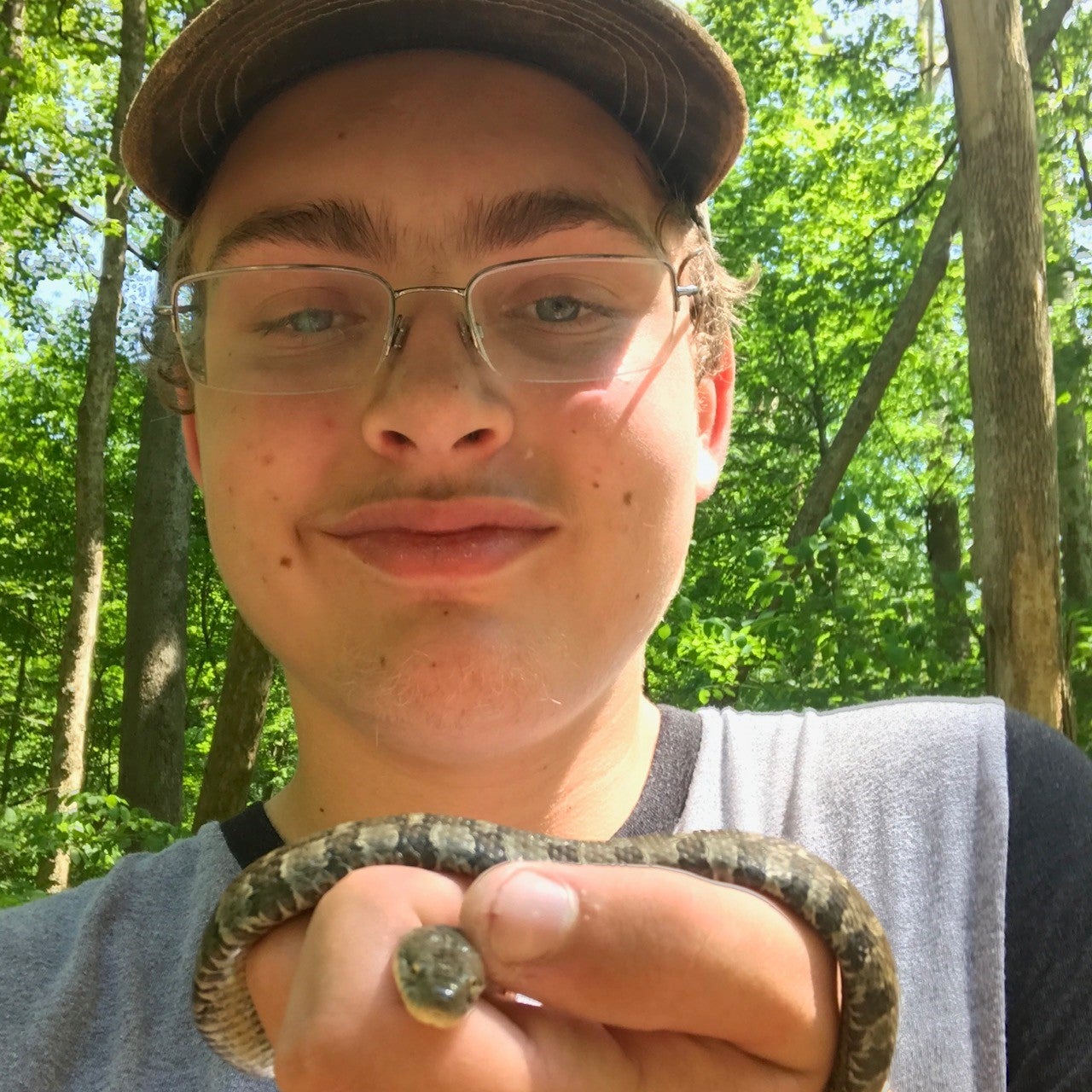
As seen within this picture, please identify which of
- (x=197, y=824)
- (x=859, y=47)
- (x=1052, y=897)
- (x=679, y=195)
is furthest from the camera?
(x=859, y=47)

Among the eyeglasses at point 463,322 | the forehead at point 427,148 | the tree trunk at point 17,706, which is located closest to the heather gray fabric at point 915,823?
the eyeglasses at point 463,322

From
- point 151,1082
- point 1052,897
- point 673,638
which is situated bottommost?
point 151,1082

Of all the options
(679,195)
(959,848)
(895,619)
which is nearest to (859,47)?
(895,619)

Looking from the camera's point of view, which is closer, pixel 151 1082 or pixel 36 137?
pixel 151 1082

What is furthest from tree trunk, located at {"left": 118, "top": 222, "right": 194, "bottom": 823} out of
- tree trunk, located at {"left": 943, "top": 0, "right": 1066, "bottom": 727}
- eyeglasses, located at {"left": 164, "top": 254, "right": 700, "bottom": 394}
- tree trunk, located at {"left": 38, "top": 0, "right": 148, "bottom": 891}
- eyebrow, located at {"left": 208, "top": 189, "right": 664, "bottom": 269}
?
eyebrow, located at {"left": 208, "top": 189, "right": 664, "bottom": 269}

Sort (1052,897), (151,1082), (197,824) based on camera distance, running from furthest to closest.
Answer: (197,824)
(1052,897)
(151,1082)

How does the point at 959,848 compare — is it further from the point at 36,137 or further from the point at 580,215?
the point at 36,137

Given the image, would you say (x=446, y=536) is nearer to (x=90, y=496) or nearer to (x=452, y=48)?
(x=452, y=48)

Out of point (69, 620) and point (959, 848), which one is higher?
point (69, 620)

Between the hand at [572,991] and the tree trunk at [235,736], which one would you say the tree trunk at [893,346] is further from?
the hand at [572,991]
